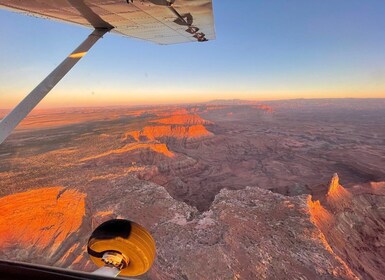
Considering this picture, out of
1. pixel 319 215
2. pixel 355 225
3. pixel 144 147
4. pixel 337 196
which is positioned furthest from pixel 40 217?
pixel 144 147

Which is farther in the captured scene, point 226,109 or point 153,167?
point 226,109

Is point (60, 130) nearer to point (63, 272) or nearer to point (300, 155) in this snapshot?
point (300, 155)

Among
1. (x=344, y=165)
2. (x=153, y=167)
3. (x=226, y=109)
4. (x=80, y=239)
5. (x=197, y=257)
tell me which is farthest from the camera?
(x=226, y=109)

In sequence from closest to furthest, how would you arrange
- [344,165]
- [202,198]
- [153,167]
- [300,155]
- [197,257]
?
[197,257] < [202,198] < [153,167] < [344,165] < [300,155]

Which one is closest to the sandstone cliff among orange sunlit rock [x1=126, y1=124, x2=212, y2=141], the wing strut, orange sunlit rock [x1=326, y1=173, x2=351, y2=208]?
orange sunlit rock [x1=326, y1=173, x2=351, y2=208]

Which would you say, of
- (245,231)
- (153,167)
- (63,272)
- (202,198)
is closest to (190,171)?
(153,167)

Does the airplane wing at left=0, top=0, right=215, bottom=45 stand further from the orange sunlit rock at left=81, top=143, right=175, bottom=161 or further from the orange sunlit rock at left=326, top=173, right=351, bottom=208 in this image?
the orange sunlit rock at left=81, top=143, right=175, bottom=161
